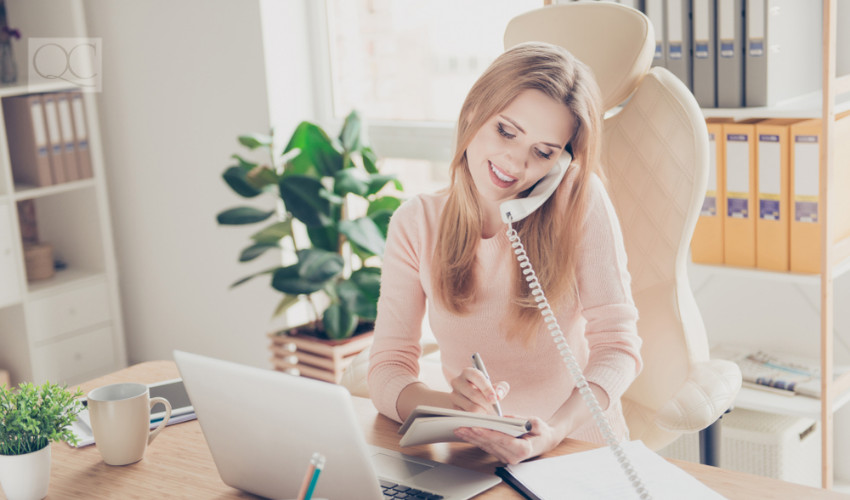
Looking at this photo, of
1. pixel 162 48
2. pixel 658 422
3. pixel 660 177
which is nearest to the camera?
pixel 658 422

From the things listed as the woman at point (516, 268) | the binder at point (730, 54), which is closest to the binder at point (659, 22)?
the binder at point (730, 54)

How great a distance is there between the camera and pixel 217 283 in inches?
137

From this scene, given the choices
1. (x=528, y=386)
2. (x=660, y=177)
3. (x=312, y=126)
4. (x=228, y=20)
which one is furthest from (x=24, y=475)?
(x=228, y=20)

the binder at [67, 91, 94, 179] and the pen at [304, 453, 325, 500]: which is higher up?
the binder at [67, 91, 94, 179]

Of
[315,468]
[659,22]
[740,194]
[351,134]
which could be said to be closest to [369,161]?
[351,134]

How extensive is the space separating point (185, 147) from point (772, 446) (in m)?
2.27

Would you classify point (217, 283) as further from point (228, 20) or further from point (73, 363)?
point (228, 20)

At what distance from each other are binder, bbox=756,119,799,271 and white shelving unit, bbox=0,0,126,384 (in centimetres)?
241

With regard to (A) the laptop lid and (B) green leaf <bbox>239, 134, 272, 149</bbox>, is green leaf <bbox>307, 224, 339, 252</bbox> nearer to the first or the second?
(B) green leaf <bbox>239, 134, 272, 149</bbox>

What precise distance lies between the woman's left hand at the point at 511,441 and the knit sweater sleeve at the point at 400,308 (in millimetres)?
272

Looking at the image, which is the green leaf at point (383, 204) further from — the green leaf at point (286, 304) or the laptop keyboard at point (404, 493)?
the laptop keyboard at point (404, 493)

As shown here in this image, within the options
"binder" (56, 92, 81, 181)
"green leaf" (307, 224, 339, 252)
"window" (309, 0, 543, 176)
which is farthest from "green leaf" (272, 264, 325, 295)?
"binder" (56, 92, 81, 181)

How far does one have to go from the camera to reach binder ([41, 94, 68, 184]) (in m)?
3.31

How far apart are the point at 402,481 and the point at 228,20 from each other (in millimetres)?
2385
